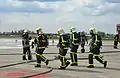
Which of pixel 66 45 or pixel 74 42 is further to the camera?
pixel 74 42

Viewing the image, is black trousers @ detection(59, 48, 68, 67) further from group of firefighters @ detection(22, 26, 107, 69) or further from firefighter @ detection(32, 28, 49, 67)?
firefighter @ detection(32, 28, 49, 67)

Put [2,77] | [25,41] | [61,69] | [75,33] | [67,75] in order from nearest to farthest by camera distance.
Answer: [2,77] < [67,75] < [61,69] < [75,33] < [25,41]

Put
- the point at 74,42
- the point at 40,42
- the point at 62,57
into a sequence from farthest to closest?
1. the point at 74,42
2. the point at 40,42
3. the point at 62,57

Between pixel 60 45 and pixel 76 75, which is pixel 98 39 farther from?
pixel 76 75

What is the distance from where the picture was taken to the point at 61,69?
19156 mm

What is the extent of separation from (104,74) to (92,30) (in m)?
3.43

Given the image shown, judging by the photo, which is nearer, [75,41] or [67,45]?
[67,45]

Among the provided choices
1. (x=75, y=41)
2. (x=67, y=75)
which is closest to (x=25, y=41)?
(x=75, y=41)

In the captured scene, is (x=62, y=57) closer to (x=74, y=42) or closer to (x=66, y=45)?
(x=66, y=45)

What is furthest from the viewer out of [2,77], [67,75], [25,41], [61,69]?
[25,41]

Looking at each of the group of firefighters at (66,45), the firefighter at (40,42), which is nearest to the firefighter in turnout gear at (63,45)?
the group of firefighters at (66,45)

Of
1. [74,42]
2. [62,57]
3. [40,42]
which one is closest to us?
[62,57]

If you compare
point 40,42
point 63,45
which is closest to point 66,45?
point 63,45

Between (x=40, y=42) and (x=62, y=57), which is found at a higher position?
(x=40, y=42)
